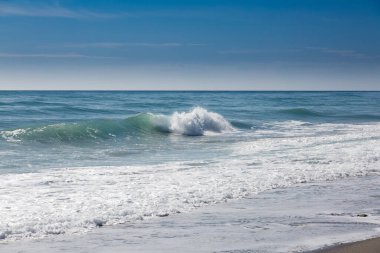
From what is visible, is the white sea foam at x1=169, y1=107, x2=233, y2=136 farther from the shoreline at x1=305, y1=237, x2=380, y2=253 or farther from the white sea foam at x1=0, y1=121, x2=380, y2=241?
the shoreline at x1=305, y1=237, x2=380, y2=253

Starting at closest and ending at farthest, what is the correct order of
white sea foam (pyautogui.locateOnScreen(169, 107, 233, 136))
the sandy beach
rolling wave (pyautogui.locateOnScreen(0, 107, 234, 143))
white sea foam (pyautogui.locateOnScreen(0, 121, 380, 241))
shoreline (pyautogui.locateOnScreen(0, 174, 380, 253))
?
the sandy beach → shoreline (pyautogui.locateOnScreen(0, 174, 380, 253)) → white sea foam (pyautogui.locateOnScreen(0, 121, 380, 241)) → rolling wave (pyautogui.locateOnScreen(0, 107, 234, 143)) → white sea foam (pyautogui.locateOnScreen(169, 107, 233, 136))

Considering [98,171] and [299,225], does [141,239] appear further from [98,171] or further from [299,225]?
[98,171]

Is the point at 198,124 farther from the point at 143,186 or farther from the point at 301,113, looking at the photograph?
the point at 301,113

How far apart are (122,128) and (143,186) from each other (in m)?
13.6

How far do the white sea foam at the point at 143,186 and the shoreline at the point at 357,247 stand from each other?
245 cm

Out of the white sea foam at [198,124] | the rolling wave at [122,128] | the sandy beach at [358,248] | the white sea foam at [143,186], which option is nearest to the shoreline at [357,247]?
the sandy beach at [358,248]

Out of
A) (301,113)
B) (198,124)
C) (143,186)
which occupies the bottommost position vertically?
(301,113)

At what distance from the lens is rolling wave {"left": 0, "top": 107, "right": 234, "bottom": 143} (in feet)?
63.1

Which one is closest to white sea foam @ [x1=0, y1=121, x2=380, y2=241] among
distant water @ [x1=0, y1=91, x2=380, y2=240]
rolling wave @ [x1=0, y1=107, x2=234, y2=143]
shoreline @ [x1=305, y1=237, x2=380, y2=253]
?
distant water @ [x1=0, y1=91, x2=380, y2=240]

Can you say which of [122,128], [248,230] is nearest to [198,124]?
[122,128]

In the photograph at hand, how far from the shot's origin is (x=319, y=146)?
16.7 meters

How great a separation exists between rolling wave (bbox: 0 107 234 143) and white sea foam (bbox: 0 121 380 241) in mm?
7521

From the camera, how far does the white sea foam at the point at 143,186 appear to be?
275 inches

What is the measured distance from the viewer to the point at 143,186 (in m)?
9.31
